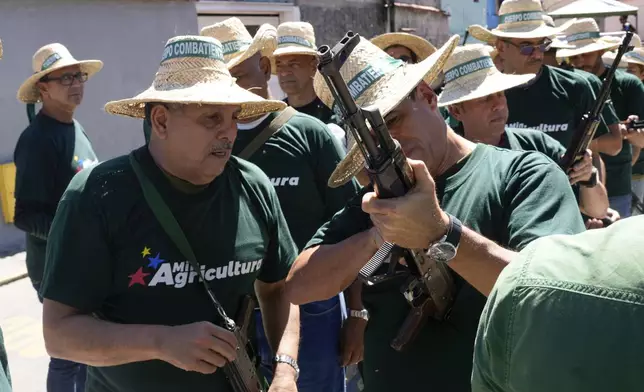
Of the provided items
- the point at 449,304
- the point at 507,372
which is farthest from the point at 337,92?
the point at 507,372

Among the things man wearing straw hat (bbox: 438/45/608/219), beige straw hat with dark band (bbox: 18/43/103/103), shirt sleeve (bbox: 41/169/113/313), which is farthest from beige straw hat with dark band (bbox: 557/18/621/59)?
shirt sleeve (bbox: 41/169/113/313)

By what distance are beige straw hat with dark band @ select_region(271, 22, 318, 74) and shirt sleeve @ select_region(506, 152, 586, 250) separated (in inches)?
99.7

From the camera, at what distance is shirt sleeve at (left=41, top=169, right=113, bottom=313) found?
1.93 meters

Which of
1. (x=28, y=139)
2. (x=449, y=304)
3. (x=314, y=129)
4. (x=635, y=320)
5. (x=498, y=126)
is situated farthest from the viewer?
(x=28, y=139)

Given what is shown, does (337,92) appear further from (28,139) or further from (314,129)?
(28,139)

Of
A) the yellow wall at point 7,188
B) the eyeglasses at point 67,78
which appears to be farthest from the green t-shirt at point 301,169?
the yellow wall at point 7,188

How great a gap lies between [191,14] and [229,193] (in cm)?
777

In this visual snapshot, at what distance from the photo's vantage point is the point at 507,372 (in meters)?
0.88

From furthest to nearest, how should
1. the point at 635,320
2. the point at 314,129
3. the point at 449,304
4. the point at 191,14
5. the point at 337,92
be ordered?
the point at 191,14, the point at 314,129, the point at 449,304, the point at 337,92, the point at 635,320

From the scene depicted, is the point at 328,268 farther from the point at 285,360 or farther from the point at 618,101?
the point at 618,101

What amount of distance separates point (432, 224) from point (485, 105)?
1446 mm

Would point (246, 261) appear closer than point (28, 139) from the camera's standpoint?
Yes

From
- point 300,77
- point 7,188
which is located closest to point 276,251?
point 300,77

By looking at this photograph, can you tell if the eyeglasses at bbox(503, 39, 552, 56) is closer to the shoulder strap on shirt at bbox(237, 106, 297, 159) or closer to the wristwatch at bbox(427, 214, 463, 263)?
the shoulder strap on shirt at bbox(237, 106, 297, 159)
